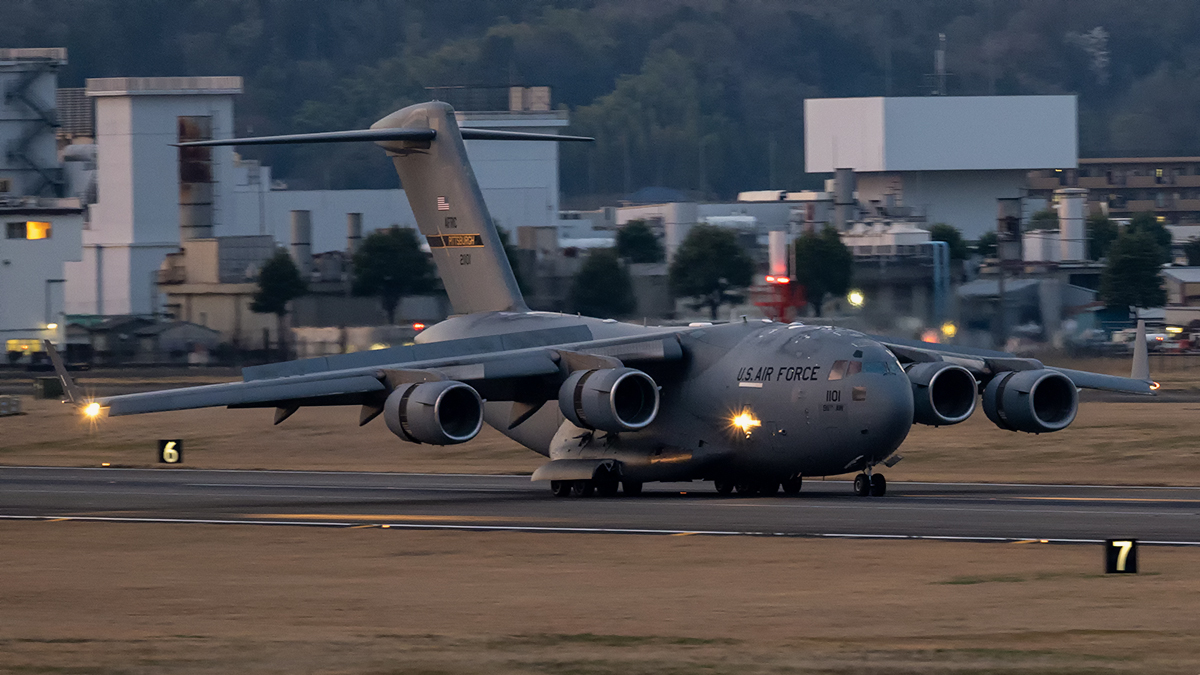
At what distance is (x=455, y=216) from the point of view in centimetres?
3441

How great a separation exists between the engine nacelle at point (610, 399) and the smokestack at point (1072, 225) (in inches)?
2819

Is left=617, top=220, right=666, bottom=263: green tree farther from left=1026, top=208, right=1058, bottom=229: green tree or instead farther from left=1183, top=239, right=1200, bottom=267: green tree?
left=1183, top=239, right=1200, bottom=267: green tree

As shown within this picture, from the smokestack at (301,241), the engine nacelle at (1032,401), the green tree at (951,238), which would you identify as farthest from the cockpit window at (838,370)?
the green tree at (951,238)

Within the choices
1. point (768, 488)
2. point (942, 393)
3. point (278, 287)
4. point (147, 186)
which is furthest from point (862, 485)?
point (147, 186)

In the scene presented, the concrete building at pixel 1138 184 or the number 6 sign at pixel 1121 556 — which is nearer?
the number 6 sign at pixel 1121 556

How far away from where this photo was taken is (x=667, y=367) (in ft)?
99.1

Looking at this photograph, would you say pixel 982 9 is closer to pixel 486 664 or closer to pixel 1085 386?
pixel 1085 386

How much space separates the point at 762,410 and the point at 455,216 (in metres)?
8.35

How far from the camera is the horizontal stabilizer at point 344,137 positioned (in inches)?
1176

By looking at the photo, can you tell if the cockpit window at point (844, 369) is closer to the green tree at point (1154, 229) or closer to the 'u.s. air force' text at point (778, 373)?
the 'u.s. air force' text at point (778, 373)

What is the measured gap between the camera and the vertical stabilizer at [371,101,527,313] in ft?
112

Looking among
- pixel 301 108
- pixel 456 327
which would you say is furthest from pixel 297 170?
pixel 456 327

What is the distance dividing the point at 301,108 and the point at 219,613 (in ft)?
510

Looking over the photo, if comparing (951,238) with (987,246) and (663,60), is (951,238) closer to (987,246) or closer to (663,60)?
(987,246)
